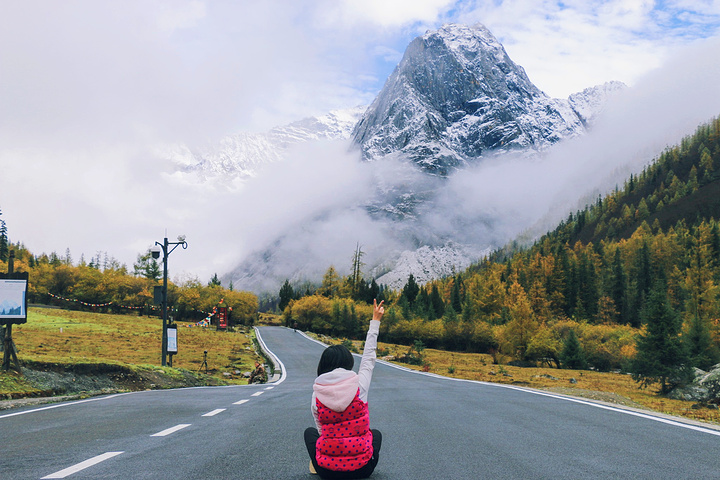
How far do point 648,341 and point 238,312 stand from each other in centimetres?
8435

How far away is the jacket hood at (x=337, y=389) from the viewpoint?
4.72 m

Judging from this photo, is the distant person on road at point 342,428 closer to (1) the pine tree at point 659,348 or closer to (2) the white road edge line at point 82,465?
(2) the white road edge line at point 82,465

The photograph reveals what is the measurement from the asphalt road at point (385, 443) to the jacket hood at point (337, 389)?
91 cm

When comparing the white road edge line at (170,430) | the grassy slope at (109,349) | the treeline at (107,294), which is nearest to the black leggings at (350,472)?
the white road edge line at (170,430)

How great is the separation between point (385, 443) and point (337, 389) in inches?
108

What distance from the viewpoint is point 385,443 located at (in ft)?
23.1

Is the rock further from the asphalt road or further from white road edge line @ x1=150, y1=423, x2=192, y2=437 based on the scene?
white road edge line @ x1=150, y1=423, x2=192, y2=437

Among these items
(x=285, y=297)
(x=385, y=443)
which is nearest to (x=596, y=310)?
(x=285, y=297)

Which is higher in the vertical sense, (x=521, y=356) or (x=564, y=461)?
(x=564, y=461)

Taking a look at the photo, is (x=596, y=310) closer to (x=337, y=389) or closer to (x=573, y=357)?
(x=573, y=357)

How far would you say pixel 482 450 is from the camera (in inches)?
254

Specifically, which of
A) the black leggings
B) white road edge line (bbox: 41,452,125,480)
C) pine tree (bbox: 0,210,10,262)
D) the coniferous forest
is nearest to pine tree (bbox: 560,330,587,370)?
the coniferous forest

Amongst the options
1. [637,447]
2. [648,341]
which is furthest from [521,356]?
[637,447]

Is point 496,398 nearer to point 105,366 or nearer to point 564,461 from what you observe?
point 564,461
